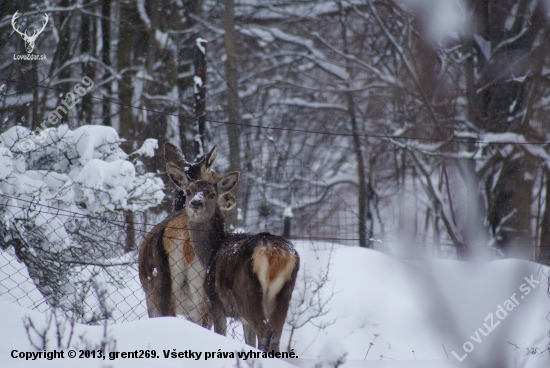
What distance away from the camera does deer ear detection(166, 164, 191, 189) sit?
17.4ft

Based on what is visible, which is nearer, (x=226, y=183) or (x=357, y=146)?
(x=226, y=183)

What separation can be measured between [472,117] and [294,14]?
591cm

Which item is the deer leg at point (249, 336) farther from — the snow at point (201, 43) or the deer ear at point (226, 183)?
the snow at point (201, 43)

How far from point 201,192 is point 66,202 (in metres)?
2.38

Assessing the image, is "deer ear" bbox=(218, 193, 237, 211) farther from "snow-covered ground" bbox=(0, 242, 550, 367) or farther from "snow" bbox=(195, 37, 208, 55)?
"snow" bbox=(195, 37, 208, 55)

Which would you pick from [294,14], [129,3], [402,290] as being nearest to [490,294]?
[402,290]

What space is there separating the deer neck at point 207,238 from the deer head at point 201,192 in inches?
3.4

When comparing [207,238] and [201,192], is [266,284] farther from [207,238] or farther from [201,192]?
[201,192]

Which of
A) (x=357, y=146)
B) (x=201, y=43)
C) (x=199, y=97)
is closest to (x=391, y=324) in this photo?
(x=199, y=97)

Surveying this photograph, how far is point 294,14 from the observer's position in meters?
15.4

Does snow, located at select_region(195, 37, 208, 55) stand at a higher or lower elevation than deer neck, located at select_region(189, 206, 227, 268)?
higher

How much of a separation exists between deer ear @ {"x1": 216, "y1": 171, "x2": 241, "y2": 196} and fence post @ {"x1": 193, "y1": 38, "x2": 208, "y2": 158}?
2.17 m

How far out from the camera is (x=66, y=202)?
6672 millimetres

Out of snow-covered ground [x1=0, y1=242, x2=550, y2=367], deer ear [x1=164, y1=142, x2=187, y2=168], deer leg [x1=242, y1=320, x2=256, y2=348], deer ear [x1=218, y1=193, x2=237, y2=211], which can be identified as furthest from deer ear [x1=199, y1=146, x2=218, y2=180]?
snow-covered ground [x1=0, y1=242, x2=550, y2=367]
